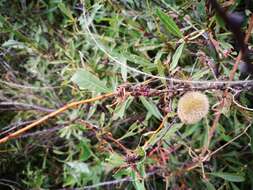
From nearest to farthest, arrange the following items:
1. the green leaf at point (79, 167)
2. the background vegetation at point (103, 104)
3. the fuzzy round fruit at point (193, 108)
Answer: the fuzzy round fruit at point (193, 108) < the background vegetation at point (103, 104) < the green leaf at point (79, 167)

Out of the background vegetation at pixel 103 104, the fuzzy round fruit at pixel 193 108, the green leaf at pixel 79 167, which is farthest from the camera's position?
the green leaf at pixel 79 167

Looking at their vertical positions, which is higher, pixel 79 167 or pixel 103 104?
pixel 103 104

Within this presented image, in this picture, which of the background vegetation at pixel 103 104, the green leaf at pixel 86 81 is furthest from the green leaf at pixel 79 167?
the green leaf at pixel 86 81

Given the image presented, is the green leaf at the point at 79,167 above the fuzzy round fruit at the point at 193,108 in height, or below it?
below

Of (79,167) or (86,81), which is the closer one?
(86,81)

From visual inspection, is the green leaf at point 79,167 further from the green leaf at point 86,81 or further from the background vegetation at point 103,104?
the green leaf at point 86,81

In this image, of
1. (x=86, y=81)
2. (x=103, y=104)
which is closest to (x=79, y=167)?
(x=103, y=104)

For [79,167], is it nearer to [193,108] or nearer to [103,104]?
[103,104]
